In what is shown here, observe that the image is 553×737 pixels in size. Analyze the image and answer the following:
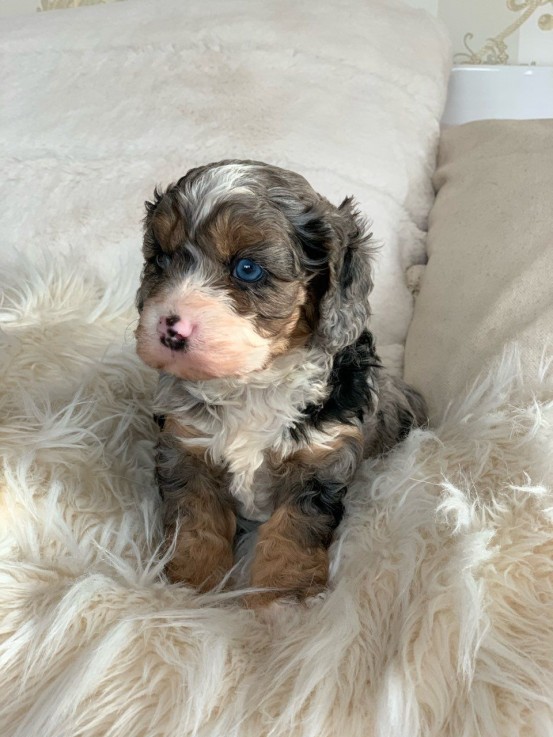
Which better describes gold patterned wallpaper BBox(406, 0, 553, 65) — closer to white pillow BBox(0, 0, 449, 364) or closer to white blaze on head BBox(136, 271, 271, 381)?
white pillow BBox(0, 0, 449, 364)

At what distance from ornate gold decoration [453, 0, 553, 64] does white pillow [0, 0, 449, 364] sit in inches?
21.1

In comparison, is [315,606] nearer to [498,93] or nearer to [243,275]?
[243,275]

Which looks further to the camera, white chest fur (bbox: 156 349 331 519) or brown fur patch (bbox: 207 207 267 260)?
white chest fur (bbox: 156 349 331 519)

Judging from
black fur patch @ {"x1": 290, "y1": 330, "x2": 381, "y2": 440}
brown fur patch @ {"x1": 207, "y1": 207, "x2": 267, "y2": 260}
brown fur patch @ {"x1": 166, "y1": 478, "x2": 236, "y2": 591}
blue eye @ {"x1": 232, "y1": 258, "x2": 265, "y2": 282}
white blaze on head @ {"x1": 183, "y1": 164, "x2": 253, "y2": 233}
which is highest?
white blaze on head @ {"x1": 183, "y1": 164, "x2": 253, "y2": 233}

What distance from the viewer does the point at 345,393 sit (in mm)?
1519

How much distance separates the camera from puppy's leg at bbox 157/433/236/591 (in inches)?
55.8

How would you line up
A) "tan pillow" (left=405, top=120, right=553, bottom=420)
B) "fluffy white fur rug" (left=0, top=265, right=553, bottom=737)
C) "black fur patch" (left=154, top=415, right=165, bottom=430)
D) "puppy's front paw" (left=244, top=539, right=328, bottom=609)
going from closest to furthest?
"fluffy white fur rug" (left=0, top=265, right=553, bottom=737), "puppy's front paw" (left=244, top=539, right=328, bottom=609), "black fur patch" (left=154, top=415, right=165, bottom=430), "tan pillow" (left=405, top=120, right=553, bottom=420)

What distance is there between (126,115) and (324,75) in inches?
27.3

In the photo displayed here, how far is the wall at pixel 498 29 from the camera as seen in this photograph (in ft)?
9.66

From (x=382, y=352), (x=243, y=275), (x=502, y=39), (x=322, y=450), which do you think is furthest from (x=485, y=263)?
(x=502, y=39)

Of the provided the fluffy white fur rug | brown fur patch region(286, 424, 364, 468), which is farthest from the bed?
brown fur patch region(286, 424, 364, 468)

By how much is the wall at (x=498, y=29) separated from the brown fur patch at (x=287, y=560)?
2.46 metres

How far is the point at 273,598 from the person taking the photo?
1326mm

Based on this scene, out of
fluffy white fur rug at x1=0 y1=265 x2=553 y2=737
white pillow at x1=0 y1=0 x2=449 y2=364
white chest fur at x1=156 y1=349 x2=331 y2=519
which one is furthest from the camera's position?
white pillow at x1=0 y1=0 x2=449 y2=364
